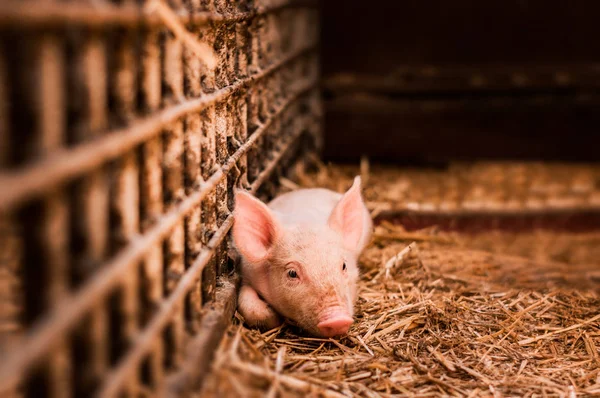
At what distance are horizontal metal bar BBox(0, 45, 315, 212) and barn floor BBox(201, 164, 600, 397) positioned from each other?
907 millimetres

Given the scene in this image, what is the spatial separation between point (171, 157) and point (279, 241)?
1.16 meters

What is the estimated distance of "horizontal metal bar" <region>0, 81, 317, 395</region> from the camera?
4.58ft

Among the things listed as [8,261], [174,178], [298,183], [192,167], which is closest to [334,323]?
[192,167]

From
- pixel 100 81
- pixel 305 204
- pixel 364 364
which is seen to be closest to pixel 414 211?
pixel 305 204

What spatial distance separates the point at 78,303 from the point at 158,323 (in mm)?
507

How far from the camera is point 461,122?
7.32 m

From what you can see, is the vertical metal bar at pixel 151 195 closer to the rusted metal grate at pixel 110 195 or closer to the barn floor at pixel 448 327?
the rusted metal grate at pixel 110 195

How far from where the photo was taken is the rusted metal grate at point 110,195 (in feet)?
4.94

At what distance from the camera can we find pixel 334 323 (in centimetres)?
313

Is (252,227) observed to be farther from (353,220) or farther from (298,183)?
(298,183)

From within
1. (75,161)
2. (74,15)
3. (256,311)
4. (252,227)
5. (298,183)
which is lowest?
(298,183)

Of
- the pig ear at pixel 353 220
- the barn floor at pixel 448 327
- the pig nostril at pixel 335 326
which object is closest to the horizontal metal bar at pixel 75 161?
the barn floor at pixel 448 327

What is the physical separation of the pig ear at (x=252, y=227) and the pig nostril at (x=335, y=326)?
482mm

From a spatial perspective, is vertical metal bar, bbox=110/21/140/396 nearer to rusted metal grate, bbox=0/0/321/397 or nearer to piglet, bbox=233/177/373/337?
rusted metal grate, bbox=0/0/321/397
